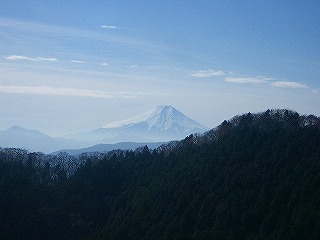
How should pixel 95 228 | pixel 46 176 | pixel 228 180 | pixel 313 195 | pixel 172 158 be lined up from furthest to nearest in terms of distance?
pixel 46 176 → pixel 172 158 → pixel 95 228 → pixel 228 180 → pixel 313 195

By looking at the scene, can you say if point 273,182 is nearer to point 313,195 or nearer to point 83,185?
point 313,195

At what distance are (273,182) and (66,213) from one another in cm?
1645

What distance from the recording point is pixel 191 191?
2591cm

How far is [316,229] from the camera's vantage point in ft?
53.7

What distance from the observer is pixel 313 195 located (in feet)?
63.1

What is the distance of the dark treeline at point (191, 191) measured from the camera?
20.3 metres

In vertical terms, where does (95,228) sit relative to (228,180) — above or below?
below

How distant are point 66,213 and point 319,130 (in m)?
19.8

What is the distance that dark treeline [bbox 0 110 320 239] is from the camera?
20344 mm

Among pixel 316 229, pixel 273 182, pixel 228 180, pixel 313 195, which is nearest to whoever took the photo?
pixel 316 229

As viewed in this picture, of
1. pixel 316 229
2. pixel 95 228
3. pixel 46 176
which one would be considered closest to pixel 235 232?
pixel 316 229

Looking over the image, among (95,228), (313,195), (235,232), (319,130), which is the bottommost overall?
(95,228)

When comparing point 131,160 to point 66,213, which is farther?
point 131,160

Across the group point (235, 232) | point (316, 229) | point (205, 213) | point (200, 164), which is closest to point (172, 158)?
point (200, 164)
